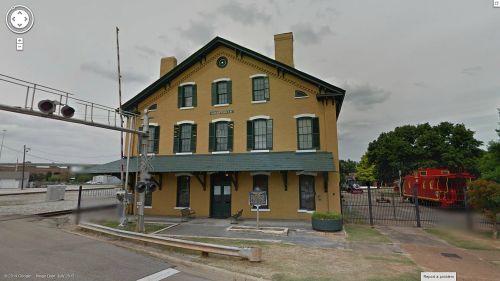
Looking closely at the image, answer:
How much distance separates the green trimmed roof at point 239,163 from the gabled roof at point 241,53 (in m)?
3.85

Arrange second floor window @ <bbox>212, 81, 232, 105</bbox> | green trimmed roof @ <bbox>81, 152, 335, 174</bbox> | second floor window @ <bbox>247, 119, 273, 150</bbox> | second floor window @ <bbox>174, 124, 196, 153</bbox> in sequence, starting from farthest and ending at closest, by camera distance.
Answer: second floor window @ <bbox>174, 124, 196, 153</bbox> < second floor window @ <bbox>212, 81, 232, 105</bbox> < second floor window @ <bbox>247, 119, 273, 150</bbox> < green trimmed roof @ <bbox>81, 152, 335, 174</bbox>

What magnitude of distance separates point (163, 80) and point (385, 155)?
134 ft

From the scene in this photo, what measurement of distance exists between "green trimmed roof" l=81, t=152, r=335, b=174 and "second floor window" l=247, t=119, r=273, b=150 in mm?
655

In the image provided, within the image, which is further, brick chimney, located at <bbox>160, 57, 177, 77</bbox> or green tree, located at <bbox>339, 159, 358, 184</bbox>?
green tree, located at <bbox>339, 159, 358, 184</bbox>

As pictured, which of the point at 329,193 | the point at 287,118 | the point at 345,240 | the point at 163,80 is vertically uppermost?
the point at 163,80

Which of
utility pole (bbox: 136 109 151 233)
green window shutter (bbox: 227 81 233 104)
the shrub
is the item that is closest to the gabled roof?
green window shutter (bbox: 227 81 233 104)

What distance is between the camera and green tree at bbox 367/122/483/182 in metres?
36.6

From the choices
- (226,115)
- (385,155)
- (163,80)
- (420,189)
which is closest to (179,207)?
(226,115)

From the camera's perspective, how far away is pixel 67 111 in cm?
948

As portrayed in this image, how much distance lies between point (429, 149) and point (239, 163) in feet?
122

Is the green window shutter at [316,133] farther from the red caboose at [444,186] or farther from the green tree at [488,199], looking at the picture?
the red caboose at [444,186]

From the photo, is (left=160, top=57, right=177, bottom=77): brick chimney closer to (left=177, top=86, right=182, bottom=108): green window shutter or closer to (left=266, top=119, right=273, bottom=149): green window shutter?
(left=177, top=86, right=182, bottom=108): green window shutter

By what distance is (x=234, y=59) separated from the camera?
60.8ft

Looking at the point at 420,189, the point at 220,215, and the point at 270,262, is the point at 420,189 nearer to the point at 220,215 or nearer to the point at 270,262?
the point at 220,215
